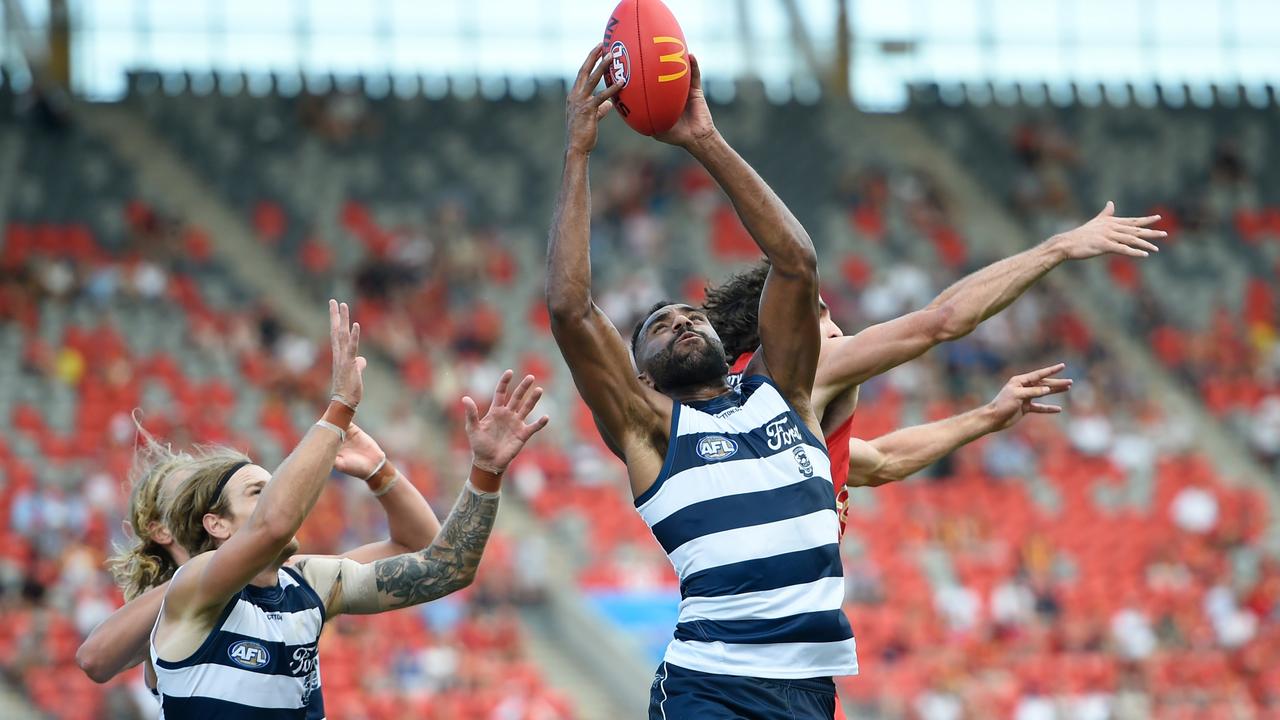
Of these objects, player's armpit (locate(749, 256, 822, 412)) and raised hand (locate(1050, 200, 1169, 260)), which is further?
raised hand (locate(1050, 200, 1169, 260))

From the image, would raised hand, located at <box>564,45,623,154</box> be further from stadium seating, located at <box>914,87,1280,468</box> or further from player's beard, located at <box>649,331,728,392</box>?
stadium seating, located at <box>914,87,1280,468</box>

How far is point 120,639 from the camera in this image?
4277mm

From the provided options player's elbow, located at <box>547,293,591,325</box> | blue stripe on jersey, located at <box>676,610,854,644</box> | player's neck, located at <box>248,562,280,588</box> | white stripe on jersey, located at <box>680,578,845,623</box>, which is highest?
player's elbow, located at <box>547,293,591,325</box>

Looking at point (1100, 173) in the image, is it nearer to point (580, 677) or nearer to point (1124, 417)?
point (1124, 417)

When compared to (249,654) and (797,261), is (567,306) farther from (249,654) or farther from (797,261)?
(249,654)

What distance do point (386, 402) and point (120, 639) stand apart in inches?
609

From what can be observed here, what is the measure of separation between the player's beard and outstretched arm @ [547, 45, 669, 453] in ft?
0.52

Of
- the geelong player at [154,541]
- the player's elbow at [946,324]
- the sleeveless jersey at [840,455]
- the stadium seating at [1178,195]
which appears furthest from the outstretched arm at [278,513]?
the stadium seating at [1178,195]

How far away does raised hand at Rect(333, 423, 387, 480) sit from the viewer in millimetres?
4945

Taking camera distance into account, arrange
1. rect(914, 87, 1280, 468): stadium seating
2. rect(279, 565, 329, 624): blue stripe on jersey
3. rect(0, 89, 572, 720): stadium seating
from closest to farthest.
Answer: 1. rect(279, 565, 329, 624): blue stripe on jersey
2. rect(0, 89, 572, 720): stadium seating
3. rect(914, 87, 1280, 468): stadium seating

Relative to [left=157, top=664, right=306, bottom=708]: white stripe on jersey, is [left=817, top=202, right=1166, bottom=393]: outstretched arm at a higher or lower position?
higher

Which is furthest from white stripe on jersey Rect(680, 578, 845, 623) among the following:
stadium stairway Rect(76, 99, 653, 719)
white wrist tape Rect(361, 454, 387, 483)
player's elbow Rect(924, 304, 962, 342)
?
stadium stairway Rect(76, 99, 653, 719)

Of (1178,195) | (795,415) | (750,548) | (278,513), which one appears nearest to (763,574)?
(750,548)

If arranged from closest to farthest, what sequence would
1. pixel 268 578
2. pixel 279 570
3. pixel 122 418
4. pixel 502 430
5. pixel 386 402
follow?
1. pixel 268 578
2. pixel 279 570
3. pixel 502 430
4. pixel 122 418
5. pixel 386 402
